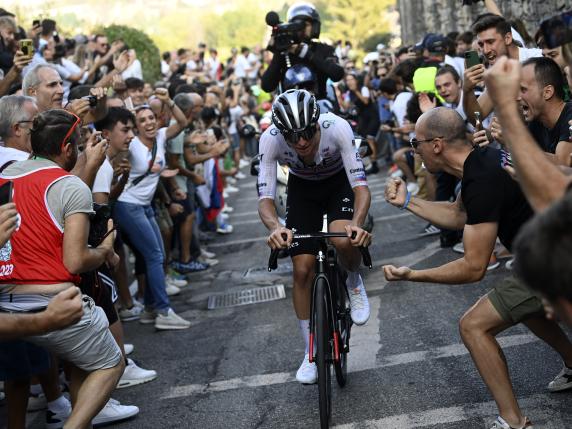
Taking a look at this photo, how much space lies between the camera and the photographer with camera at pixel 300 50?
10.5 meters

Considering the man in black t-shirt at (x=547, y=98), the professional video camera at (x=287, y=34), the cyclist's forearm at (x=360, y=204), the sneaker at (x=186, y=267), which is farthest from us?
the sneaker at (x=186, y=267)

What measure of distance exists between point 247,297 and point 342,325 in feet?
12.3

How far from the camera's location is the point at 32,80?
311 inches

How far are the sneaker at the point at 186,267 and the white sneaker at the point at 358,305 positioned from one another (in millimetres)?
5418

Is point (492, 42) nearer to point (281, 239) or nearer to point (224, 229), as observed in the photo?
point (281, 239)

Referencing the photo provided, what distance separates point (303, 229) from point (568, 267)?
177 inches

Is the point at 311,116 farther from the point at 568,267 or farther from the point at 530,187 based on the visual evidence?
the point at 568,267

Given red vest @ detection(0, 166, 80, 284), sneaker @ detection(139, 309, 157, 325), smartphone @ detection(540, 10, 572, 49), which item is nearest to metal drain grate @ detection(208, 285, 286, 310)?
sneaker @ detection(139, 309, 157, 325)

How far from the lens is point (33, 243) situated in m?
5.23

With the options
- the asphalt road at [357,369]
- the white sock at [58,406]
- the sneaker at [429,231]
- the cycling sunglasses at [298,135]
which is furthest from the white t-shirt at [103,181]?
the sneaker at [429,231]

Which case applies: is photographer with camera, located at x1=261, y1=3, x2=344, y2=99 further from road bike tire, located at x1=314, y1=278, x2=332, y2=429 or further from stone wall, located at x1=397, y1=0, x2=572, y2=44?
road bike tire, located at x1=314, y1=278, x2=332, y2=429

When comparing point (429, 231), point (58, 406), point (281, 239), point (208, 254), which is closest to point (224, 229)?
point (208, 254)

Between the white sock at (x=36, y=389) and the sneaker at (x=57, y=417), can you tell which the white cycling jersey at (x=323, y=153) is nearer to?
the sneaker at (x=57, y=417)

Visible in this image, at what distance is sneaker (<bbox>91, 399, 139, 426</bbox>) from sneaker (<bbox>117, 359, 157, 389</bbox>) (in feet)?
2.60
